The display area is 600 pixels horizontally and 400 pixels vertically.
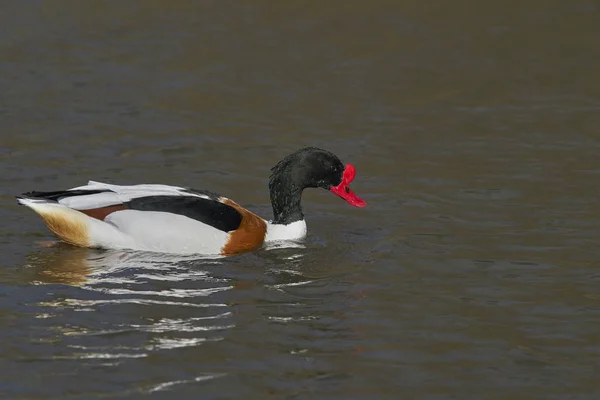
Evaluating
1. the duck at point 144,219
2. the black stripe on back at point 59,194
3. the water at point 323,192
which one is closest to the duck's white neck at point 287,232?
the water at point 323,192

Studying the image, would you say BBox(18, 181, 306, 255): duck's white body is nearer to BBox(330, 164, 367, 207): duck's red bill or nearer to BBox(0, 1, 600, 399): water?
BBox(0, 1, 600, 399): water

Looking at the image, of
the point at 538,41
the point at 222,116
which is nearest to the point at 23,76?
the point at 222,116

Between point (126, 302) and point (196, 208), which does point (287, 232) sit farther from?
point (126, 302)

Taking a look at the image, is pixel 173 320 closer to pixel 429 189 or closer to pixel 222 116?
pixel 429 189

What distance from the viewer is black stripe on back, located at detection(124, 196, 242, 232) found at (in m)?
10.3

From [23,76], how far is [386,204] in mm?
5483

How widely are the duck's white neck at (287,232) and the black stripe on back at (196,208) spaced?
44cm

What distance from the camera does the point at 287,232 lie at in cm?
1088

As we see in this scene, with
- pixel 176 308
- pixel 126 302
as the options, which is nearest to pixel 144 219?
pixel 126 302

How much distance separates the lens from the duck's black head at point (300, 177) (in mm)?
10953

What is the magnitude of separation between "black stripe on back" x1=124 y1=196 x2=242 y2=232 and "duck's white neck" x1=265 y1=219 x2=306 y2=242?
44 cm

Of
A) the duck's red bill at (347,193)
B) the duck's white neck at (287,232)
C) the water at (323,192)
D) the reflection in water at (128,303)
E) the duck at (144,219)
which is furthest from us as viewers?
the duck's red bill at (347,193)

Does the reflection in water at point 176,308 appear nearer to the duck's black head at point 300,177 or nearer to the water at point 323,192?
the water at point 323,192

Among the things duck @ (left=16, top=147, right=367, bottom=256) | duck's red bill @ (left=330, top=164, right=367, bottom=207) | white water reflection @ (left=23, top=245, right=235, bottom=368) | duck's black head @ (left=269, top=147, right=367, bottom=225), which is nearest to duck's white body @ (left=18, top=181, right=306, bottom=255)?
duck @ (left=16, top=147, right=367, bottom=256)
